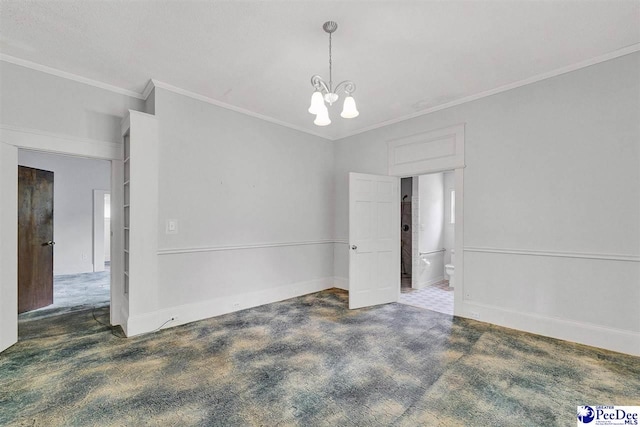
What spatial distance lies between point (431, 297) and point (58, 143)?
525cm

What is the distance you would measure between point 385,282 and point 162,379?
3082 mm

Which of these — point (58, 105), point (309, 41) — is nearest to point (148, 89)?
point (58, 105)

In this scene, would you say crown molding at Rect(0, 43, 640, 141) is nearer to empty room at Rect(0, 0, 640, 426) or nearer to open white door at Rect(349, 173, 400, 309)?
empty room at Rect(0, 0, 640, 426)

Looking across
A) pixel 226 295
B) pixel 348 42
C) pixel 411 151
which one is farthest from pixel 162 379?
pixel 411 151

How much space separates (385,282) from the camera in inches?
172

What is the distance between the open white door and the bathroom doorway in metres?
0.50

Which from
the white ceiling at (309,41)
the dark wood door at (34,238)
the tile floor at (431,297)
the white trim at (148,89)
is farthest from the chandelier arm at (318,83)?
the dark wood door at (34,238)

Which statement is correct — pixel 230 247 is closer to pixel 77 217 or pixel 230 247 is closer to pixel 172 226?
pixel 172 226

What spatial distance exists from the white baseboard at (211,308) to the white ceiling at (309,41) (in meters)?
2.61

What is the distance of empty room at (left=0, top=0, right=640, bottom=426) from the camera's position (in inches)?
82.8

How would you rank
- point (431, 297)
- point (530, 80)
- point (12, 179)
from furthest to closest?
1. point (431, 297)
2. point (530, 80)
3. point (12, 179)

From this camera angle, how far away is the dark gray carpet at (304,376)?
6.07ft

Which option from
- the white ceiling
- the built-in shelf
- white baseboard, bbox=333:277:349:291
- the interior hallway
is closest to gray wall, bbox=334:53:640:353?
the white ceiling

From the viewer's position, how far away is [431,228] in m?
5.79
